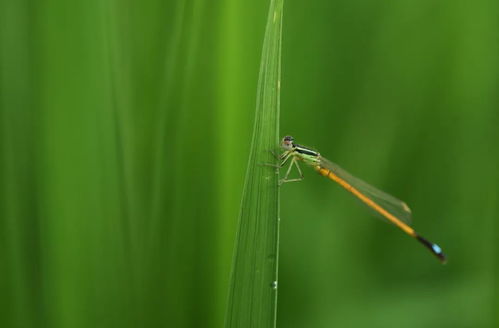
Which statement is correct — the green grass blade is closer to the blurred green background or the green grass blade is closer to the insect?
the blurred green background

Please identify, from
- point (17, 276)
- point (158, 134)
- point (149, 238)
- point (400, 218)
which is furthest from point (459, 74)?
point (17, 276)

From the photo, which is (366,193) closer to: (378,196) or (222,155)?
(378,196)

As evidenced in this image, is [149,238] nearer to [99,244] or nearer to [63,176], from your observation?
[99,244]

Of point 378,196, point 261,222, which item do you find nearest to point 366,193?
point 378,196

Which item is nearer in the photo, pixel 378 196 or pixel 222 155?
pixel 222 155

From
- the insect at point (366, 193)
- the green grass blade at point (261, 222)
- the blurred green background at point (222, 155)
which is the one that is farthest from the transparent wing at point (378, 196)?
the green grass blade at point (261, 222)

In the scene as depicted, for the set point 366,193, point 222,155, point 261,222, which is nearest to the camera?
point 261,222
